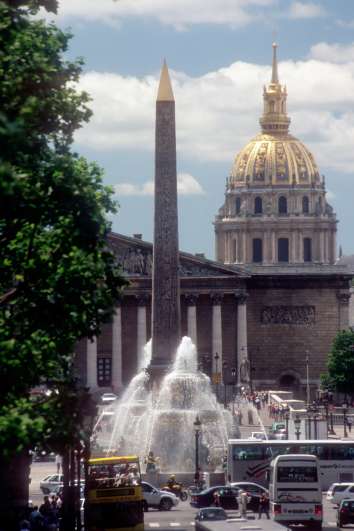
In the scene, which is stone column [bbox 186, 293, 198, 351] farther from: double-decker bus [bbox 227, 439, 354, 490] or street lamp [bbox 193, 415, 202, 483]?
street lamp [bbox 193, 415, 202, 483]

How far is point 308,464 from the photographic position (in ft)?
192

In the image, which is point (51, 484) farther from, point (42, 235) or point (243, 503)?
point (42, 235)

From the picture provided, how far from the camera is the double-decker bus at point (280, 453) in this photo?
7169 centimetres

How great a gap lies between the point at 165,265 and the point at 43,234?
42581 millimetres

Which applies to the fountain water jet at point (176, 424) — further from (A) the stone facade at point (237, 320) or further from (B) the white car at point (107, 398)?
(A) the stone facade at point (237, 320)

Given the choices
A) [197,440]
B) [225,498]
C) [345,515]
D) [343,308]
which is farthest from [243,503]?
[343,308]

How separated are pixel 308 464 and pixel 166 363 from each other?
21164 mm

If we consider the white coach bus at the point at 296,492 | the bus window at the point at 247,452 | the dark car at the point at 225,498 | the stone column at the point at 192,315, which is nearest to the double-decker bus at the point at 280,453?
the bus window at the point at 247,452

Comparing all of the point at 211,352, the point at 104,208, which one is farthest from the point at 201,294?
the point at 104,208

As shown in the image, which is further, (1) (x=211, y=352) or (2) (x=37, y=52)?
(1) (x=211, y=352)

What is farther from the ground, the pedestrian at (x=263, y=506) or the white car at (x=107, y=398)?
the white car at (x=107, y=398)

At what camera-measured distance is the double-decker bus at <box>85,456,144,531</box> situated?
1972 inches

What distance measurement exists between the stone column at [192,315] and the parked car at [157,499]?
80.6 m

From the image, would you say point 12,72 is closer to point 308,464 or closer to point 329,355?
point 308,464
